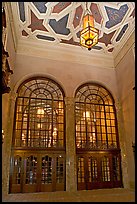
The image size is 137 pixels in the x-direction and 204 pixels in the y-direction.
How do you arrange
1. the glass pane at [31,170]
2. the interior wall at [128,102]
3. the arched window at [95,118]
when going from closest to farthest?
the glass pane at [31,170] → the interior wall at [128,102] → the arched window at [95,118]

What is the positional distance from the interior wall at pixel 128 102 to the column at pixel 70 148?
2.63 meters

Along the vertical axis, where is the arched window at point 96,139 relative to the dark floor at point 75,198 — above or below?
above

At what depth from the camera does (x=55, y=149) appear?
7.91m

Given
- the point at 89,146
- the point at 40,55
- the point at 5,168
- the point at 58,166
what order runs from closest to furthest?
the point at 5,168 → the point at 58,166 → the point at 89,146 → the point at 40,55

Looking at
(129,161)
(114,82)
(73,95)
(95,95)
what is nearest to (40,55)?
(73,95)

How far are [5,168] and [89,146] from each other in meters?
3.86

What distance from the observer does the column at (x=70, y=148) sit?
745 cm

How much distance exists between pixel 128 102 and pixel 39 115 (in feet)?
14.6

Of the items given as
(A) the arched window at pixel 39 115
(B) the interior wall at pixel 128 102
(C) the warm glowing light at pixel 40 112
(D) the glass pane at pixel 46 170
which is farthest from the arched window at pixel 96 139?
(C) the warm glowing light at pixel 40 112

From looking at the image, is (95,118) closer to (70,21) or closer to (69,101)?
(69,101)

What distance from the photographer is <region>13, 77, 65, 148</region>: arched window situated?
7957mm

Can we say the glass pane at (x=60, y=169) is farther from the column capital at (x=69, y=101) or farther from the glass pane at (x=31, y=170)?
the column capital at (x=69, y=101)

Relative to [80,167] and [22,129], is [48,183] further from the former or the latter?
[22,129]

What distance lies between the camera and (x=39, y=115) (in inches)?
330
